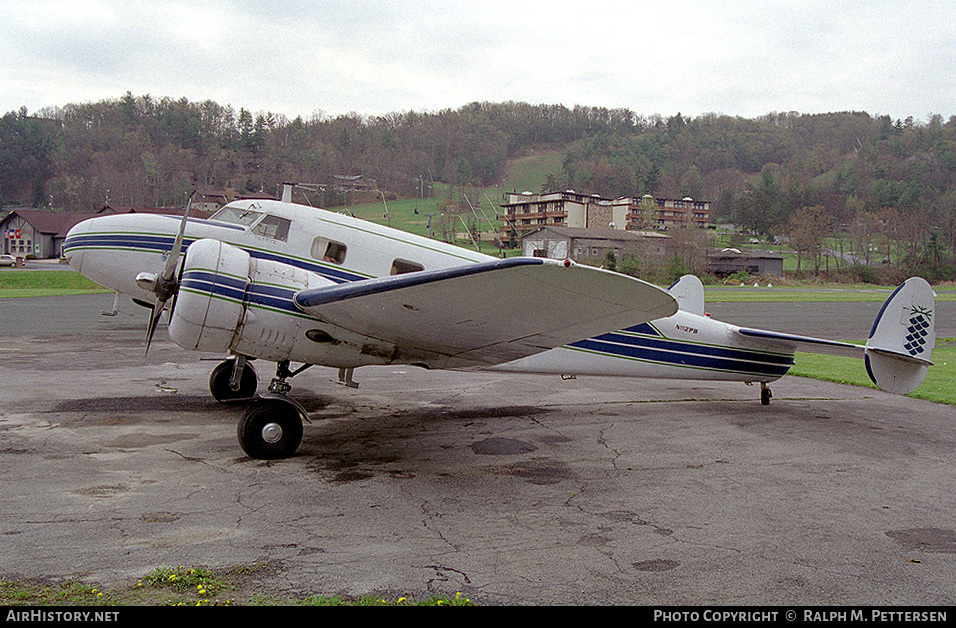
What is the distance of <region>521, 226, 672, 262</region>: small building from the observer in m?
20.2

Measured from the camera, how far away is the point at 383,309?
19.4 feet

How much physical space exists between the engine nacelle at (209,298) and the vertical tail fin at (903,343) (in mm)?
8542

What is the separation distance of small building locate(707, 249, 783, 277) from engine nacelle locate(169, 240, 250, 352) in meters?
63.2

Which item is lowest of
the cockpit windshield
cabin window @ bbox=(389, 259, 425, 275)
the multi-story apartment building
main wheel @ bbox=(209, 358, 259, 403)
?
main wheel @ bbox=(209, 358, 259, 403)

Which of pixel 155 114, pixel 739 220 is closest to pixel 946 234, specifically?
pixel 739 220

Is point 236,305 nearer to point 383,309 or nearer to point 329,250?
point 383,309

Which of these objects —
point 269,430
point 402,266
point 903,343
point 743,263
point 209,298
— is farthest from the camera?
point 743,263

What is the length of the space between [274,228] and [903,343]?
893cm

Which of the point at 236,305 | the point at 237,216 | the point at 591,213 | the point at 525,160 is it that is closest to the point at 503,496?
the point at 236,305

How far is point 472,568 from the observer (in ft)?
13.5

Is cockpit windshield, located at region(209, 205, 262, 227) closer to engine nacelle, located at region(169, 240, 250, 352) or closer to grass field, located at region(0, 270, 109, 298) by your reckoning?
engine nacelle, located at region(169, 240, 250, 352)

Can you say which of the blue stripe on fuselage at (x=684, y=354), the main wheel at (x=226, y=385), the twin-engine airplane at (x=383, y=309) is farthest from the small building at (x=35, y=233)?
the blue stripe on fuselage at (x=684, y=354)

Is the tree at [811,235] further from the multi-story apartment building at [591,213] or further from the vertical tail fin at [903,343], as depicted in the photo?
the vertical tail fin at [903,343]

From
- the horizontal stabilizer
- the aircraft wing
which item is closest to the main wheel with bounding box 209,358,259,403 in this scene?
the aircraft wing
